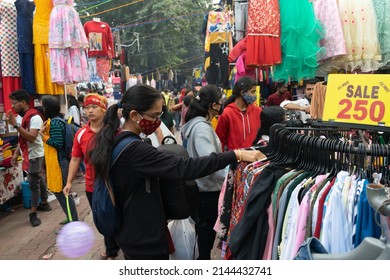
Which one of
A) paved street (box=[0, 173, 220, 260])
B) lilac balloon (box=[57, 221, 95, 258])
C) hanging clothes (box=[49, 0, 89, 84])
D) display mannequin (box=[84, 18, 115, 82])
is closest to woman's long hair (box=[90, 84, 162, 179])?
lilac balloon (box=[57, 221, 95, 258])

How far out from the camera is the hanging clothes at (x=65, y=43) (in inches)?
213

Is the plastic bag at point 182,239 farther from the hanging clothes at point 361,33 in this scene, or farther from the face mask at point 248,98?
the hanging clothes at point 361,33

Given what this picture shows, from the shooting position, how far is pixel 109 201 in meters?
2.19

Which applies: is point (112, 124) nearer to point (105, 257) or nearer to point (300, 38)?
point (300, 38)

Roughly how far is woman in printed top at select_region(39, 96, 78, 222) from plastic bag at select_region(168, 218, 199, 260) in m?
2.57

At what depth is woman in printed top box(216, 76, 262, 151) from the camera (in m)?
3.91

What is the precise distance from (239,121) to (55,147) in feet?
7.91

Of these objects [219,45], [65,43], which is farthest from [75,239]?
[219,45]

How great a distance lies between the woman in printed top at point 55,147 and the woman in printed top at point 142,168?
2606 mm

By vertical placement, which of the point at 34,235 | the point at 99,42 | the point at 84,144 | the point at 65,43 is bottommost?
the point at 34,235

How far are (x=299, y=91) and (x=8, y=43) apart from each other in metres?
4.52

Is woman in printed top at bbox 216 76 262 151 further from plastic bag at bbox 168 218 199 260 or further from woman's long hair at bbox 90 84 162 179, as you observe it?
woman's long hair at bbox 90 84 162 179

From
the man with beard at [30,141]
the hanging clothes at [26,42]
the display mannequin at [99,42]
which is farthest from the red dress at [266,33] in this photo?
the display mannequin at [99,42]

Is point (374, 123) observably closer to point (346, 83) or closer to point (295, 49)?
point (346, 83)
